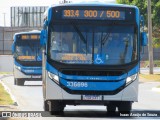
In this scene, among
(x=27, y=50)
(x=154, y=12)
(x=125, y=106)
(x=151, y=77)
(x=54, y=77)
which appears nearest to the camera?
(x=54, y=77)

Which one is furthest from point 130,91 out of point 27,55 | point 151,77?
point 151,77

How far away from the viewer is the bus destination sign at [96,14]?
18625 mm

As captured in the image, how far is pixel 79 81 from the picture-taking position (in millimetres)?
18297

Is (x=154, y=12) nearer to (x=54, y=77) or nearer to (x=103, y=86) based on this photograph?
(x=103, y=86)

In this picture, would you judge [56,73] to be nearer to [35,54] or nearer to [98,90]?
[98,90]

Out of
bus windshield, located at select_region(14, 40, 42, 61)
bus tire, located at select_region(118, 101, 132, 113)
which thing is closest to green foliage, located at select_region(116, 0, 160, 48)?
bus windshield, located at select_region(14, 40, 42, 61)

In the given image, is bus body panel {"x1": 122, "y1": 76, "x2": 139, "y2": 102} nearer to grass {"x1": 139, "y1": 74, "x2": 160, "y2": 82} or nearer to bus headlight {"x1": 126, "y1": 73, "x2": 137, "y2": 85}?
bus headlight {"x1": 126, "y1": 73, "x2": 137, "y2": 85}

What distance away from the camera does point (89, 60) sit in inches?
726

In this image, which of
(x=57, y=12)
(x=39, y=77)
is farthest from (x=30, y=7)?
(x=57, y=12)

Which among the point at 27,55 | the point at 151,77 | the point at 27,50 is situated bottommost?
the point at 151,77

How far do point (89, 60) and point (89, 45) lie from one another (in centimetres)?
42

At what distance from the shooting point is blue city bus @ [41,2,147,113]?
18.3 metres

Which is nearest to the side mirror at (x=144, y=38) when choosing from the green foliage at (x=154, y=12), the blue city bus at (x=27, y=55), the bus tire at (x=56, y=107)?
the bus tire at (x=56, y=107)

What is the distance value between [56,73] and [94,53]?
122 centimetres
